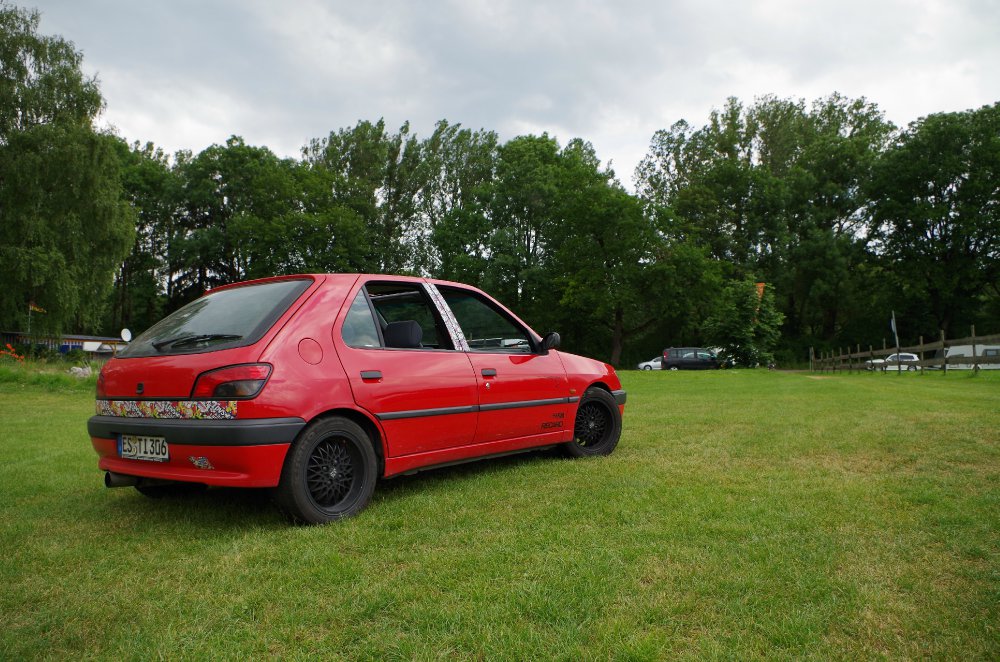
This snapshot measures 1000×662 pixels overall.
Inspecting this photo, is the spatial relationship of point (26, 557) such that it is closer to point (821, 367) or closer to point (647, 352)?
point (821, 367)

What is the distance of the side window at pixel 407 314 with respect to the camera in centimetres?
468

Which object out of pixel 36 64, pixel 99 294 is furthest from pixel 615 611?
pixel 36 64

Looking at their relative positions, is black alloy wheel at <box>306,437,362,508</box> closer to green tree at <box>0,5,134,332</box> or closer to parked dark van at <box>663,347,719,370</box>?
green tree at <box>0,5,134,332</box>

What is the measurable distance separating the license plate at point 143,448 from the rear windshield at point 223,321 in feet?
1.70

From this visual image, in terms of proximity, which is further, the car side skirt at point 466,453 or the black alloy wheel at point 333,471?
the car side skirt at point 466,453

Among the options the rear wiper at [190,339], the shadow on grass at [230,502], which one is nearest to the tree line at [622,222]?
the shadow on grass at [230,502]

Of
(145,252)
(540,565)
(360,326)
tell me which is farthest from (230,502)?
(145,252)

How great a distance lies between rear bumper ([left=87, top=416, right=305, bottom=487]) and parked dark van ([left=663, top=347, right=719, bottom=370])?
120 ft

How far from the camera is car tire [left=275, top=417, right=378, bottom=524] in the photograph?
12.5 feet

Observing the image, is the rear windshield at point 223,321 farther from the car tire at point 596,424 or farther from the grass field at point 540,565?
the car tire at point 596,424

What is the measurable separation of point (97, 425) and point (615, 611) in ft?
11.3

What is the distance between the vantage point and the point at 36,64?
30000mm

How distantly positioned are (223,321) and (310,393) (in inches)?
31.6

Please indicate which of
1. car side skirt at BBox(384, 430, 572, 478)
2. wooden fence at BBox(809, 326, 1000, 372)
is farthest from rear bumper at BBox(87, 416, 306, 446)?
wooden fence at BBox(809, 326, 1000, 372)
